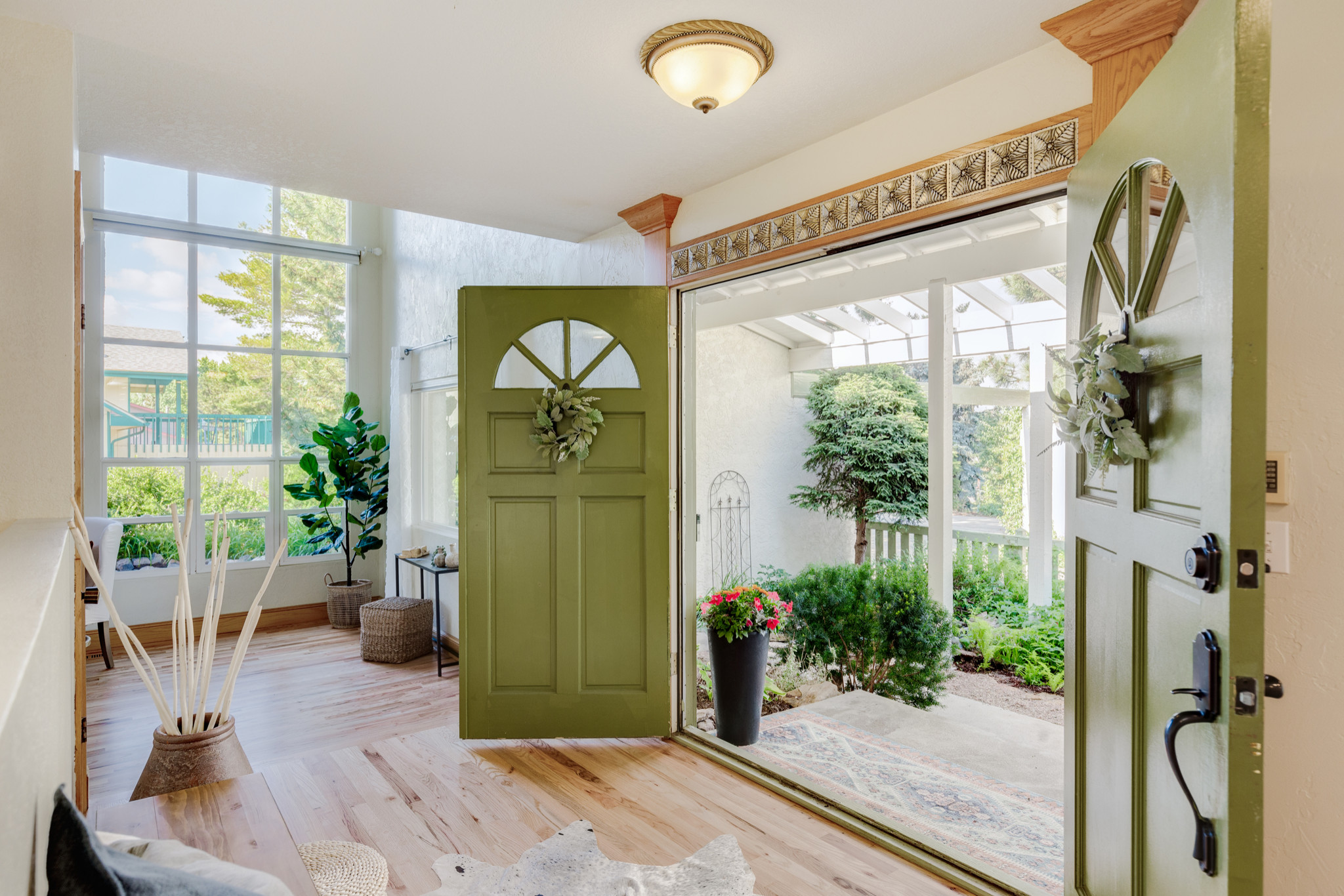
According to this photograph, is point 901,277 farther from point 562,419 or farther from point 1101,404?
point 1101,404

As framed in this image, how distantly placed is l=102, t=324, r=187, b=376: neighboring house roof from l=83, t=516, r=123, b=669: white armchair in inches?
46.0

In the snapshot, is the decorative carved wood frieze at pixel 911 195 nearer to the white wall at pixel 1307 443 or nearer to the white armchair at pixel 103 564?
the white wall at pixel 1307 443

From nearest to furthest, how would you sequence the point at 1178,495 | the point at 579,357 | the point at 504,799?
the point at 1178,495 → the point at 504,799 → the point at 579,357

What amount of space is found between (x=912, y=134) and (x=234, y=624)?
5885mm

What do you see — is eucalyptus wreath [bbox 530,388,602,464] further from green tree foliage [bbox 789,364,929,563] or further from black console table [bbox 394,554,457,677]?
green tree foliage [bbox 789,364,929,563]

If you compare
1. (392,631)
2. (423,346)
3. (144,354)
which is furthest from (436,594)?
(144,354)

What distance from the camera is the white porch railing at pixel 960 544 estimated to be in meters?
5.82

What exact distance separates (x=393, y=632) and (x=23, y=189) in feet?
11.7

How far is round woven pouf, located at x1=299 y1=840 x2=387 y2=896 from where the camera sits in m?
2.11

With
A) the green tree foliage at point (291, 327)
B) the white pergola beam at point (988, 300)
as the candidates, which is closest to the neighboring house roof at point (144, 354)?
the green tree foliage at point (291, 327)

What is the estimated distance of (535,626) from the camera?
10.7 ft

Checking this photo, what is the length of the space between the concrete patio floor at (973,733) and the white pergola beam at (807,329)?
3.39 meters

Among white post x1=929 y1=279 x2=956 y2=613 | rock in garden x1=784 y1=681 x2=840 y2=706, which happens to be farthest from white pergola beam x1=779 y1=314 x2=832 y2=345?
rock in garden x1=784 y1=681 x2=840 y2=706

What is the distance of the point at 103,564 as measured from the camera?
4438mm
